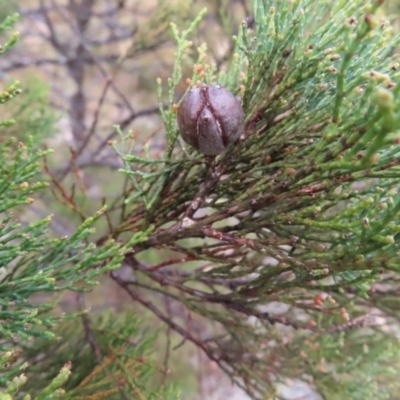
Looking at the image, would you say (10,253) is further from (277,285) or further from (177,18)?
(177,18)

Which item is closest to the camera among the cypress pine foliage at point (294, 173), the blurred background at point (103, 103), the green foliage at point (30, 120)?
the cypress pine foliage at point (294, 173)

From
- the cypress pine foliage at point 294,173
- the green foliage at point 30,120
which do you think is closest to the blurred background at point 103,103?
the green foliage at point 30,120

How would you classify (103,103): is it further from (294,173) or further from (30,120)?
(294,173)

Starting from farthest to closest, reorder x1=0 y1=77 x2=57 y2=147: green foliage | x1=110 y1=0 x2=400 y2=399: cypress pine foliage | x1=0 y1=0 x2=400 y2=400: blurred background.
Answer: x1=0 y1=0 x2=400 y2=400: blurred background
x1=0 y1=77 x2=57 y2=147: green foliage
x1=110 y1=0 x2=400 y2=399: cypress pine foliage

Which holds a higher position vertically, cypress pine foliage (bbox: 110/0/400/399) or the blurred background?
the blurred background

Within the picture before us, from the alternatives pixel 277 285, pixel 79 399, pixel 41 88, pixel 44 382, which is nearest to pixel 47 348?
pixel 44 382

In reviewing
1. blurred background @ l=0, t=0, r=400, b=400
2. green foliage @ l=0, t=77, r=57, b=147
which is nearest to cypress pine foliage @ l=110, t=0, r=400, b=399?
blurred background @ l=0, t=0, r=400, b=400

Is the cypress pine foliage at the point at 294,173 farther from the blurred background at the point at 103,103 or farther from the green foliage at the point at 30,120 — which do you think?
the green foliage at the point at 30,120

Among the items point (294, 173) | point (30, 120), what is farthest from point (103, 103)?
point (294, 173)

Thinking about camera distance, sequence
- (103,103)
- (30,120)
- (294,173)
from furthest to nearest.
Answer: (103,103)
(30,120)
(294,173)

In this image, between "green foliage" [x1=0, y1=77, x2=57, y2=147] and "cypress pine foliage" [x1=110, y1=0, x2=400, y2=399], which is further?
"green foliage" [x1=0, y1=77, x2=57, y2=147]

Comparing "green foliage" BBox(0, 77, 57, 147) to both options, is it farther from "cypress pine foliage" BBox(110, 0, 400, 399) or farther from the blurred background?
"cypress pine foliage" BBox(110, 0, 400, 399)
